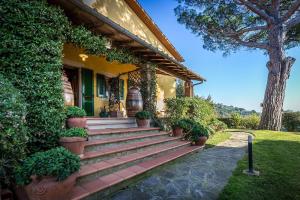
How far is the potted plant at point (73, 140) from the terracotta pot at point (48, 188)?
101 centimetres

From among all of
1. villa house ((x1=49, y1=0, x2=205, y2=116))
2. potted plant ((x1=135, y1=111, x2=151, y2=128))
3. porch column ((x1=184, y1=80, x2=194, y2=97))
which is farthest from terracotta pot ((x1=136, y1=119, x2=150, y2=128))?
porch column ((x1=184, y1=80, x2=194, y2=97))

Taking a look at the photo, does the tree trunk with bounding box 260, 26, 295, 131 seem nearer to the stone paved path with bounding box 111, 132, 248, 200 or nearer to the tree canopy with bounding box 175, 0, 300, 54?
the tree canopy with bounding box 175, 0, 300, 54

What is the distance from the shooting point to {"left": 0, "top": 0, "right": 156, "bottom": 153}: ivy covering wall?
11.5ft

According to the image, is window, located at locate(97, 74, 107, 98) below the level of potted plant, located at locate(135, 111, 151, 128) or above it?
above

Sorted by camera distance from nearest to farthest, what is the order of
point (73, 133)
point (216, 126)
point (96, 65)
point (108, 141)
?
point (73, 133) → point (108, 141) → point (96, 65) → point (216, 126)

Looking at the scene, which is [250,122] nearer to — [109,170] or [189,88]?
[189,88]

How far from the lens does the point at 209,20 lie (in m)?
13.8

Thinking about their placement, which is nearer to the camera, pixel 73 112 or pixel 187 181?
pixel 187 181

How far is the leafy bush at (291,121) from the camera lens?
15.0 meters

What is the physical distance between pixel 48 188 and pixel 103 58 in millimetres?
7382

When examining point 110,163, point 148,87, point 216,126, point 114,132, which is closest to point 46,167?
point 110,163

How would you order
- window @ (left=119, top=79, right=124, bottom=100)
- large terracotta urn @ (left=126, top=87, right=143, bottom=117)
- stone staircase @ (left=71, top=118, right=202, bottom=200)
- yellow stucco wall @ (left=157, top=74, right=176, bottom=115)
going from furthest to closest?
yellow stucco wall @ (left=157, top=74, right=176, bottom=115) < window @ (left=119, top=79, right=124, bottom=100) < large terracotta urn @ (left=126, top=87, right=143, bottom=117) < stone staircase @ (left=71, top=118, right=202, bottom=200)

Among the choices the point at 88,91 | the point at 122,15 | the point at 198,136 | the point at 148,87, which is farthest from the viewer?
the point at 122,15

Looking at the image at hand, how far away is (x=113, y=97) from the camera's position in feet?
33.6
